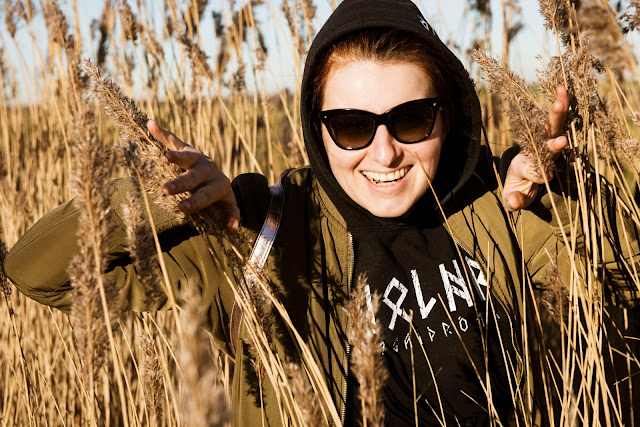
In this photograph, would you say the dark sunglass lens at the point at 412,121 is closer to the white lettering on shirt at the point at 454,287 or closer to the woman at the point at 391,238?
the woman at the point at 391,238

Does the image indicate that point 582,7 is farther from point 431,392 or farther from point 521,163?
point 431,392

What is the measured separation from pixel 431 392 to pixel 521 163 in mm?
580

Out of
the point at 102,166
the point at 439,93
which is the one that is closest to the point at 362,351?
the point at 102,166

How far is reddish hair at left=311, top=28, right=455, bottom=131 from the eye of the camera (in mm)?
1299

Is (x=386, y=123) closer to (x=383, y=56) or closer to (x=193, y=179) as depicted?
(x=383, y=56)

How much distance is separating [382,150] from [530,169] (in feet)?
1.12

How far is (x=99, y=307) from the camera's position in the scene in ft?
2.48

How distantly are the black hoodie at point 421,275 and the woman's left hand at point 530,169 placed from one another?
157 mm

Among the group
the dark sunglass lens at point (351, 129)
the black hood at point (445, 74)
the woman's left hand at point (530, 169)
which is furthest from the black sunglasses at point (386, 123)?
the woman's left hand at point (530, 169)

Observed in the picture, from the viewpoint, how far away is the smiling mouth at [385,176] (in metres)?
1.33

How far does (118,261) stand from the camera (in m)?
1.18

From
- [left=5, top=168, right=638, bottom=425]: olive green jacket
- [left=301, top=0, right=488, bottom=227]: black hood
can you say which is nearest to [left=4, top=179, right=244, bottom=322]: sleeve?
[left=5, top=168, right=638, bottom=425]: olive green jacket

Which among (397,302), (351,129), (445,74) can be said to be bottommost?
(397,302)

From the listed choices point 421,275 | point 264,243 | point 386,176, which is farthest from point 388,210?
point 264,243
